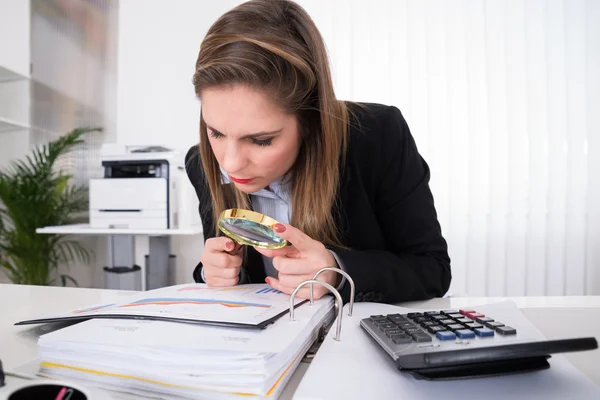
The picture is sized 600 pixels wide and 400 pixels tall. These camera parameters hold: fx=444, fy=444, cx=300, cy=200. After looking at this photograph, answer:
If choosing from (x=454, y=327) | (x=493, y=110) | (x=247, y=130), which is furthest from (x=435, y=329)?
(x=493, y=110)

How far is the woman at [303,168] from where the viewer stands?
788 mm

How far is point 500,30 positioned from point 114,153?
262cm

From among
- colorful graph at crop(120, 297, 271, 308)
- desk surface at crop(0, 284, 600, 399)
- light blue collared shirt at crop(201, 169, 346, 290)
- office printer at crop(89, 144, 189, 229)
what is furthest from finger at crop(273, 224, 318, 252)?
office printer at crop(89, 144, 189, 229)

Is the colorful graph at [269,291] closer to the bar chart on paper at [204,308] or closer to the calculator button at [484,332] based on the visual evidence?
the bar chart on paper at [204,308]

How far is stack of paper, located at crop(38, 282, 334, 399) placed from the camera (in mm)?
398

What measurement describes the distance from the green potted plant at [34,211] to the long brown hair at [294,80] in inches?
96.0

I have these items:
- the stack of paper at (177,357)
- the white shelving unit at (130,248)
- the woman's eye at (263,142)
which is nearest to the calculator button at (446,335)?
the stack of paper at (177,357)

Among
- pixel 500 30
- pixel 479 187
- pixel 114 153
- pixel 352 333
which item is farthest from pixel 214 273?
pixel 500 30

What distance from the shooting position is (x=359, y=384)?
1.26 feet

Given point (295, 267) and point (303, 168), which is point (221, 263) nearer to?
point (295, 267)

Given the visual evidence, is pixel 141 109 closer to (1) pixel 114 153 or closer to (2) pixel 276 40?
(1) pixel 114 153

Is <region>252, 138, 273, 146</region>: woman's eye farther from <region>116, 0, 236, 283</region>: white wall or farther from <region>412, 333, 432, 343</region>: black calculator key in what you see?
<region>116, 0, 236, 283</region>: white wall

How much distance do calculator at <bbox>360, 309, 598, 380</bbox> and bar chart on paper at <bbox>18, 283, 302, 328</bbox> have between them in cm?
14

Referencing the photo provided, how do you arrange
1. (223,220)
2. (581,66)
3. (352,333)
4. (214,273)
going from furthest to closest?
(581,66) < (214,273) < (223,220) < (352,333)
